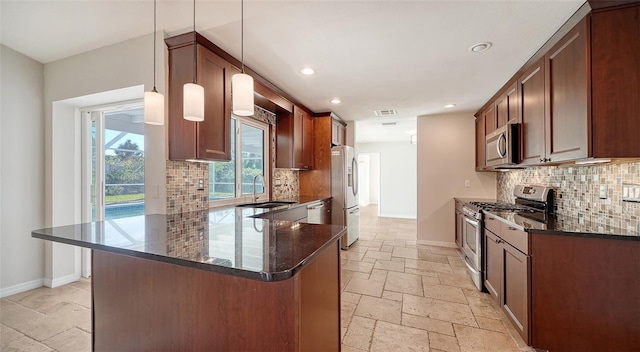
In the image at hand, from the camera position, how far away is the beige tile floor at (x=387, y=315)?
194 cm

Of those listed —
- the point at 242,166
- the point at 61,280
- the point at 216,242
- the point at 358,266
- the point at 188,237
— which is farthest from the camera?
the point at 358,266

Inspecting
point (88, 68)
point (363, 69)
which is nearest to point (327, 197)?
point (363, 69)

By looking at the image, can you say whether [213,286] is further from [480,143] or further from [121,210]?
[480,143]

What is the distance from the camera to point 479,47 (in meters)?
2.25

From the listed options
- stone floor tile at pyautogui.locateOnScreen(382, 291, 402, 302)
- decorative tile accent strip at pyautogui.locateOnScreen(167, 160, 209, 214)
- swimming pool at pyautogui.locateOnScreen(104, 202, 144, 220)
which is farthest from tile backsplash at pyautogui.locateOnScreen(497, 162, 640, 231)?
swimming pool at pyautogui.locateOnScreen(104, 202, 144, 220)

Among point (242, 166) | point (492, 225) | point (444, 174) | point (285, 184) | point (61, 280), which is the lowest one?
point (61, 280)

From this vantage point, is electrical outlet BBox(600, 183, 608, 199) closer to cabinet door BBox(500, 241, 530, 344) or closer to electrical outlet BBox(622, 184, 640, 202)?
electrical outlet BBox(622, 184, 640, 202)

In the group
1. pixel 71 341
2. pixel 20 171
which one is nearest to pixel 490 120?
pixel 71 341

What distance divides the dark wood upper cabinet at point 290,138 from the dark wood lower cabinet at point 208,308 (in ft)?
8.21

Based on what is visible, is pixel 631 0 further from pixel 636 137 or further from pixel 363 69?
pixel 363 69

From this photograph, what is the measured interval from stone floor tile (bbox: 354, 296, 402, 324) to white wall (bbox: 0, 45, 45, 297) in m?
3.39

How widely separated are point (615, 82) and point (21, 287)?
207 inches

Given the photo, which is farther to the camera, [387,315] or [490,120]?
[490,120]

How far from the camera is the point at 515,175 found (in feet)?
11.8
